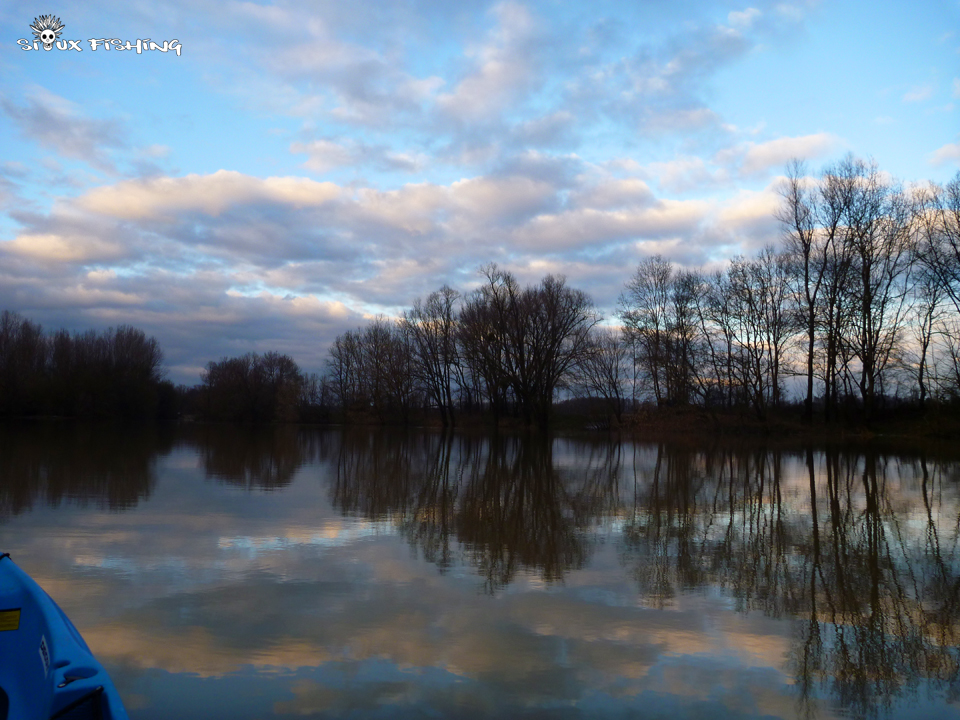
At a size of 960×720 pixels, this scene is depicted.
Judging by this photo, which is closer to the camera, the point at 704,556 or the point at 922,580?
the point at 922,580

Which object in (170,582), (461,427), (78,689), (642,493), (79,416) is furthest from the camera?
(79,416)

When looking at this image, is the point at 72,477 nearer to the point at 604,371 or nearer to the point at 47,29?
the point at 47,29

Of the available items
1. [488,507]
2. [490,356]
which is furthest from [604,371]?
[488,507]

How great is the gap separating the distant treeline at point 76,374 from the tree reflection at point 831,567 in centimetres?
6132

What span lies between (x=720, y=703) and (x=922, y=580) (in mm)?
3839

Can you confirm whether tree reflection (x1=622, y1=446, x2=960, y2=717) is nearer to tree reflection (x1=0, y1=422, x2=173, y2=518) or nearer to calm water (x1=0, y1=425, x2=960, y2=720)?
calm water (x1=0, y1=425, x2=960, y2=720)

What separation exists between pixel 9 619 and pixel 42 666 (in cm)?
64

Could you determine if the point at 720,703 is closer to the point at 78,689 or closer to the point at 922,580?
the point at 78,689

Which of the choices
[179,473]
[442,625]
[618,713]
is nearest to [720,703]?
[618,713]

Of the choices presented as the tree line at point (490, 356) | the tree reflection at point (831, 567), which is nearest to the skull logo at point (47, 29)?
the tree reflection at point (831, 567)

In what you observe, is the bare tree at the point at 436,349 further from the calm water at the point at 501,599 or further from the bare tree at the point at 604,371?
the calm water at the point at 501,599

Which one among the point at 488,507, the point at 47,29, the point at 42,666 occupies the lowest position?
the point at 488,507

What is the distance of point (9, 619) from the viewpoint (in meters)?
3.46

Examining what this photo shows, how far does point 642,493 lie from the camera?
12.5m
